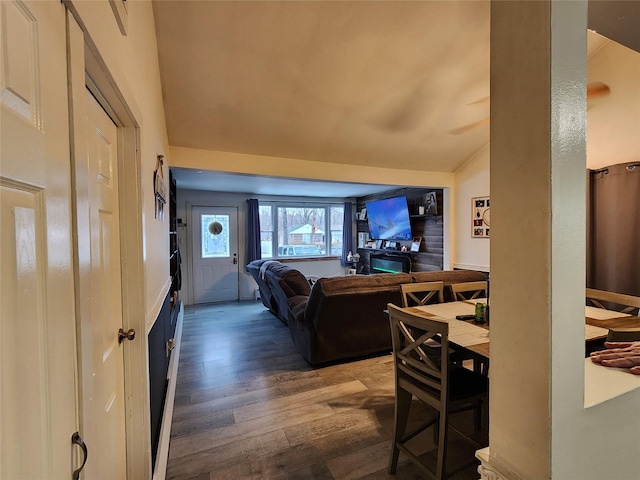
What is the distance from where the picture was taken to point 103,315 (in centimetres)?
106

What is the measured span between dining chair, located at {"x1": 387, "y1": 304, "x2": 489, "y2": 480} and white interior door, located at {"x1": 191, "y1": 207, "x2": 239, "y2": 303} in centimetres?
497

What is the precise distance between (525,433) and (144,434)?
1574 mm

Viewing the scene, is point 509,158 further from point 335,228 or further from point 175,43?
point 335,228

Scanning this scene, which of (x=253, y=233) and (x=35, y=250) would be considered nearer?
(x=35, y=250)

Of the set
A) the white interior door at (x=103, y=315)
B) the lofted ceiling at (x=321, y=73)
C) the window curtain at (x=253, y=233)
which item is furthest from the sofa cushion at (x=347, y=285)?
the window curtain at (x=253, y=233)

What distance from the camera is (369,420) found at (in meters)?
2.18

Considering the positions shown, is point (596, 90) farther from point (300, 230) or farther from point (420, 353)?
point (300, 230)

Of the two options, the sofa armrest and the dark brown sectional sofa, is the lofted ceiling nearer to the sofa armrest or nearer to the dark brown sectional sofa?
the dark brown sectional sofa

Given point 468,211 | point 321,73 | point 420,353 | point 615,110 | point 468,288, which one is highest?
point 321,73

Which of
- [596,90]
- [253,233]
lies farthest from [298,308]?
[253,233]

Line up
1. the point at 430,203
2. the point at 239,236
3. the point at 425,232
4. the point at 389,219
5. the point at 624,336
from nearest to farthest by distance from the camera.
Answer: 1. the point at 624,336
2. the point at 430,203
3. the point at 425,232
4. the point at 389,219
5. the point at 239,236

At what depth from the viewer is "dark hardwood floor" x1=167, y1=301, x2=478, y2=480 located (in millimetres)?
1755

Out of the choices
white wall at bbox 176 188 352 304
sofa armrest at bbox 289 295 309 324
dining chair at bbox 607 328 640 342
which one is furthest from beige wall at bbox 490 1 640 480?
white wall at bbox 176 188 352 304

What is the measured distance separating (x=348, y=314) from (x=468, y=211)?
2.82 meters
